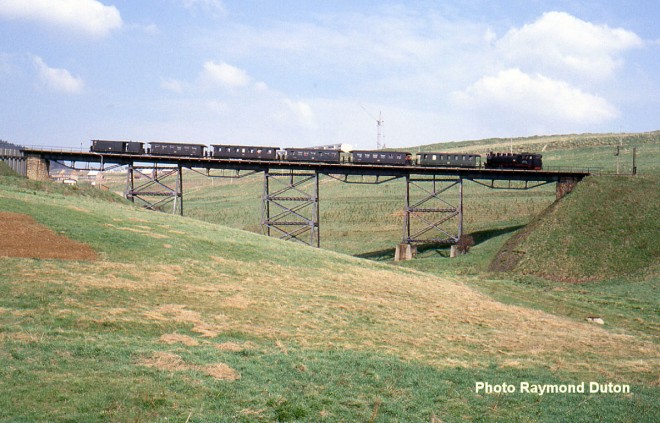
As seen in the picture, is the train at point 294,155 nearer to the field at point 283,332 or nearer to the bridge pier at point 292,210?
the bridge pier at point 292,210

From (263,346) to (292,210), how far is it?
43678 mm

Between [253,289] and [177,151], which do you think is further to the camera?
[177,151]

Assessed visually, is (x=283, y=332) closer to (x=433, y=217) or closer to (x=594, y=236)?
(x=594, y=236)

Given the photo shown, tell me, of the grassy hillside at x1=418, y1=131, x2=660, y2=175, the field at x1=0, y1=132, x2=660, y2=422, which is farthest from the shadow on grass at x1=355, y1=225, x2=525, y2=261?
the grassy hillside at x1=418, y1=131, x2=660, y2=175

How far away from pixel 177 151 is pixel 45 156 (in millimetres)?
13592

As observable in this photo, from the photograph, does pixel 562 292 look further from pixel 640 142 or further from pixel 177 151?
pixel 640 142

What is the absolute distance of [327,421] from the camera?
15.1 metres

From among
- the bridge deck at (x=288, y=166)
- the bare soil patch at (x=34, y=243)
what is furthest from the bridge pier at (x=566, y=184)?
the bare soil patch at (x=34, y=243)

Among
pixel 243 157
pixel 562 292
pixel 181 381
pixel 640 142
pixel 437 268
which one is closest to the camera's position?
pixel 181 381

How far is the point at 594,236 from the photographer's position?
169 ft

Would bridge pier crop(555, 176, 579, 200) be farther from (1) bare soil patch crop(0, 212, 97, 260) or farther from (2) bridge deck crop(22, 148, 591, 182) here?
(1) bare soil patch crop(0, 212, 97, 260)

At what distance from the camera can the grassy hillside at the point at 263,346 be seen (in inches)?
611

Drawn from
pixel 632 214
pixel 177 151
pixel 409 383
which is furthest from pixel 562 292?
pixel 177 151

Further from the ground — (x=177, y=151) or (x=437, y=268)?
(x=177, y=151)
